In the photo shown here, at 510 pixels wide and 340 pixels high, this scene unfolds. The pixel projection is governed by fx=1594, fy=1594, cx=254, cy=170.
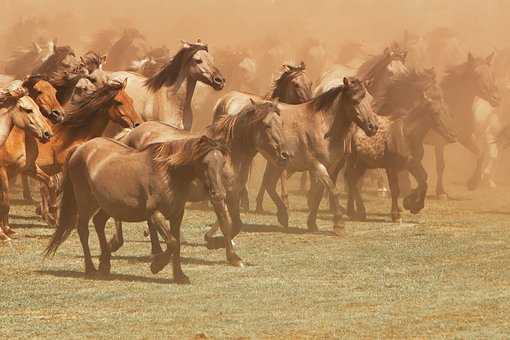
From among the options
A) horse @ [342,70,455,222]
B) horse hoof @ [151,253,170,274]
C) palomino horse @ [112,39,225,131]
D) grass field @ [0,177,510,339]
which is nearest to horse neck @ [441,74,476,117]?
horse @ [342,70,455,222]

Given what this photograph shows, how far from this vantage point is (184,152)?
1544 centimetres

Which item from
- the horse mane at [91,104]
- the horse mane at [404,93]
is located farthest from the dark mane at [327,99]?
the horse mane at [404,93]

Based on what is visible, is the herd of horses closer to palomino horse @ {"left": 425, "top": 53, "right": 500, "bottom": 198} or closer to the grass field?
the grass field

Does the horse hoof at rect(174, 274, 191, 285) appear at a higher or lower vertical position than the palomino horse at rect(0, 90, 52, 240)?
lower

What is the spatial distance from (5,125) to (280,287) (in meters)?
5.48

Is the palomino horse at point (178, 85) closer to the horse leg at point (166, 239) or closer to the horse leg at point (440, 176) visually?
the horse leg at point (166, 239)

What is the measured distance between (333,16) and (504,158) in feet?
132

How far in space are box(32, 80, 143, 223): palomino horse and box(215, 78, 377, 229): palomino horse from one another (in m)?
2.46

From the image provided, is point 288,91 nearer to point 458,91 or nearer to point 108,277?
point 108,277

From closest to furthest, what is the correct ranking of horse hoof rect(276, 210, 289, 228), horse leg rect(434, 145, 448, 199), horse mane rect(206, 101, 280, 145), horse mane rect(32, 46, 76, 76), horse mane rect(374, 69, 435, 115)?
horse mane rect(206, 101, 280, 145)
horse hoof rect(276, 210, 289, 228)
horse mane rect(32, 46, 76, 76)
horse mane rect(374, 69, 435, 115)
horse leg rect(434, 145, 448, 199)

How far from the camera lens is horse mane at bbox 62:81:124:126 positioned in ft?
63.0

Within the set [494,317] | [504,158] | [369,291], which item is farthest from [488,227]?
[504,158]

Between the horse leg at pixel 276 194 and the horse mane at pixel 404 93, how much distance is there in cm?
281

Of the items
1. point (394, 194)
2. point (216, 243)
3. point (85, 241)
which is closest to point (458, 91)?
point (394, 194)
